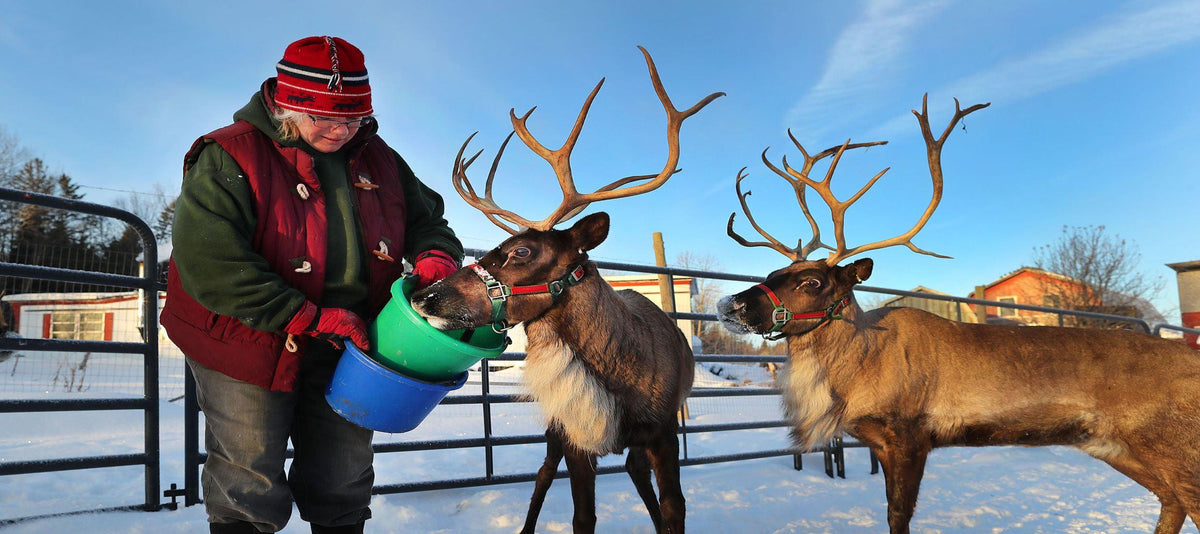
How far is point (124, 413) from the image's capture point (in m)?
7.61

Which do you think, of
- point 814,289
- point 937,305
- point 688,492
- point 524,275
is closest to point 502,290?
point 524,275

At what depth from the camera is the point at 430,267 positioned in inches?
104

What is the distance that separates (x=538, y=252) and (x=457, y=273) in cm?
42

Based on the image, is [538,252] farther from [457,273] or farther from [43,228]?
[43,228]

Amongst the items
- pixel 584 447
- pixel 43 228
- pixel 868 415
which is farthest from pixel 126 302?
pixel 43 228

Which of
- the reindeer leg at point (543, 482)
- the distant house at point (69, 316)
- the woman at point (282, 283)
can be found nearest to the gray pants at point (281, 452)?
the woman at point (282, 283)

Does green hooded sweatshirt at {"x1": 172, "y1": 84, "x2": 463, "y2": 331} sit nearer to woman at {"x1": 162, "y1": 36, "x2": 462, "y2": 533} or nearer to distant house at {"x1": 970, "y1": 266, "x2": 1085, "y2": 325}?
woman at {"x1": 162, "y1": 36, "x2": 462, "y2": 533}

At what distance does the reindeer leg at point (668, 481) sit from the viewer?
127 inches

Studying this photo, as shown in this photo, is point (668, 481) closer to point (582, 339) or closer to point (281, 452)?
point (582, 339)

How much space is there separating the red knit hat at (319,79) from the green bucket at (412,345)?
0.61m

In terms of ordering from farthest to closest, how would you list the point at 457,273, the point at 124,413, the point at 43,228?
the point at 43,228 → the point at 124,413 → the point at 457,273

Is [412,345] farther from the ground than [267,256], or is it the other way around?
[267,256]

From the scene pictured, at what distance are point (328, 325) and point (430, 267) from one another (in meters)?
0.58

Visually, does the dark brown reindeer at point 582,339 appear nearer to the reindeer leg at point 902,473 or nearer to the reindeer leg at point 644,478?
the reindeer leg at point 644,478
